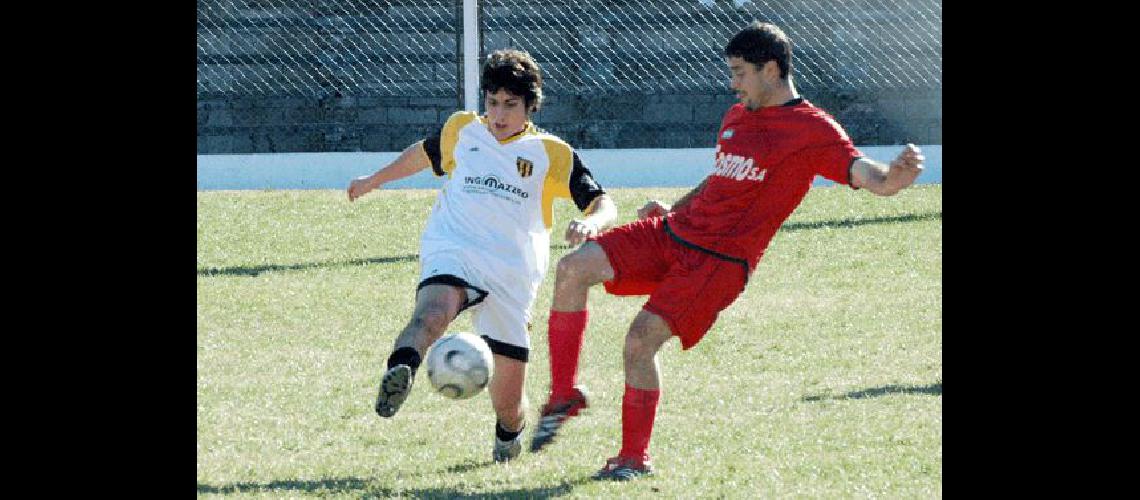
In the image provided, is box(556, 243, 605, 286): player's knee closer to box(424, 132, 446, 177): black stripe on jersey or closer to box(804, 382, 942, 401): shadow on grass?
box(424, 132, 446, 177): black stripe on jersey

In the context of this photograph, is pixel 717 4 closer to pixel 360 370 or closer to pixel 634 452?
pixel 360 370

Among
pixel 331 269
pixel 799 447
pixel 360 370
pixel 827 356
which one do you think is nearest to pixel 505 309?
pixel 799 447

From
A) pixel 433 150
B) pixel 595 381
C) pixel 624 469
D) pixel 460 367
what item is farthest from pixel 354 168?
pixel 460 367

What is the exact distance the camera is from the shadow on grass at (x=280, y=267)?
440 inches

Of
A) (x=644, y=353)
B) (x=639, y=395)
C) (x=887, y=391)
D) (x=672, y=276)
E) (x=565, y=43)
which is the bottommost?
(x=887, y=391)

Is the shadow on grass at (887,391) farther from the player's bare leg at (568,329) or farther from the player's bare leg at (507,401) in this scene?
the player's bare leg at (507,401)

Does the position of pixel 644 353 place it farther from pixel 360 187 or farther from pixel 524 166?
pixel 360 187

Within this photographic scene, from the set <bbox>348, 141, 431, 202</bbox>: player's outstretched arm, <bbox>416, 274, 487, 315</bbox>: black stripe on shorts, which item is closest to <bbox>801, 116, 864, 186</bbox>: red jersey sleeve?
<bbox>416, 274, 487, 315</bbox>: black stripe on shorts

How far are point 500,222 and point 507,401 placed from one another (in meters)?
0.67

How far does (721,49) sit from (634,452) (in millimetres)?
11728

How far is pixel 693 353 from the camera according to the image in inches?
333

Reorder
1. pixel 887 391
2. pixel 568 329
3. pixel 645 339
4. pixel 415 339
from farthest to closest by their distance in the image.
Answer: pixel 887 391, pixel 568 329, pixel 645 339, pixel 415 339

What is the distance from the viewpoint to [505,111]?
6105 millimetres

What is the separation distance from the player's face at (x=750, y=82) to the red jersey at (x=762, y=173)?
5 cm
